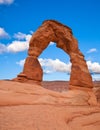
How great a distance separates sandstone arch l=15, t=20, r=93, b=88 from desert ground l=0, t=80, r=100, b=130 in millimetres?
6041

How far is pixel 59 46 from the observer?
2367cm

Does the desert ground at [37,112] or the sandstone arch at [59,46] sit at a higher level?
the sandstone arch at [59,46]

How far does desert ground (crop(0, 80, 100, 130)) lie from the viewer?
9.03 metres

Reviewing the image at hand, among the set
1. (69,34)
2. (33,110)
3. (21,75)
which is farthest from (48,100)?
(69,34)

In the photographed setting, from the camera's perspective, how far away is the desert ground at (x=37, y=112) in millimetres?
9031

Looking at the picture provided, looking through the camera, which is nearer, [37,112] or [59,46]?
[37,112]

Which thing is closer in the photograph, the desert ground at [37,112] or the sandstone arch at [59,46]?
the desert ground at [37,112]

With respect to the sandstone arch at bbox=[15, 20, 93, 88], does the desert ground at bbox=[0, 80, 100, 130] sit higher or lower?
lower

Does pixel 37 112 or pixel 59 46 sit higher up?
pixel 59 46

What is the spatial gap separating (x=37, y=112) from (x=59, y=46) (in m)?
13.7

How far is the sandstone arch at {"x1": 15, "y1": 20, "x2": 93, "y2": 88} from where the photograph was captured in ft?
72.6

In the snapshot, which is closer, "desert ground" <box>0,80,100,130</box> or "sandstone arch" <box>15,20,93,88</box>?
"desert ground" <box>0,80,100,130</box>

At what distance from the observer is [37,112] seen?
1050 cm

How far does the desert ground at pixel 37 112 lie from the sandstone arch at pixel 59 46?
6.04 meters
